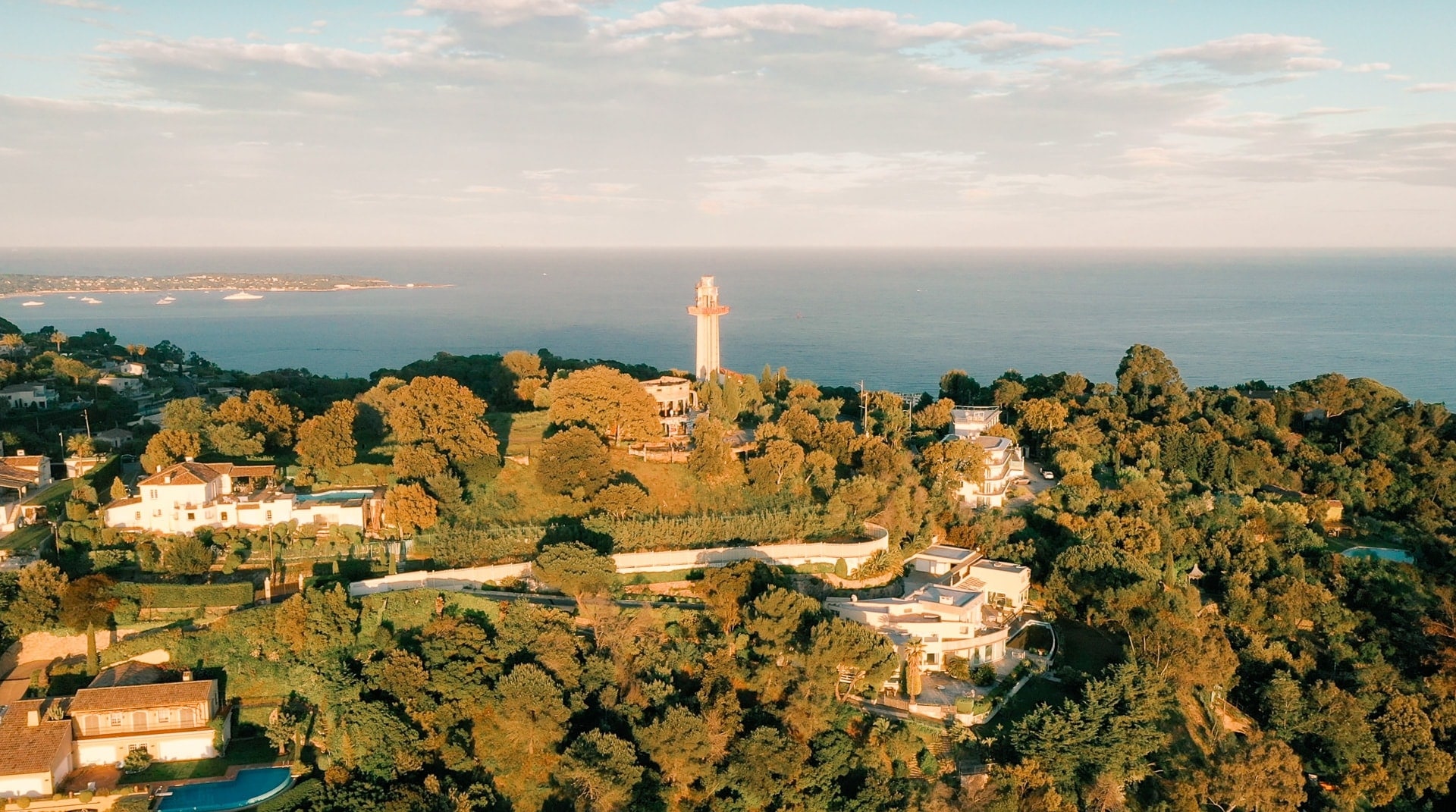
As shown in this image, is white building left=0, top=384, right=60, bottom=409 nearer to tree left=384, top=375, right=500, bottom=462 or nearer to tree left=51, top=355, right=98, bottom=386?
tree left=51, top=355, right=98, bottom=386

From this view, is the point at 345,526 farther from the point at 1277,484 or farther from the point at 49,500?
the point at 1277,484

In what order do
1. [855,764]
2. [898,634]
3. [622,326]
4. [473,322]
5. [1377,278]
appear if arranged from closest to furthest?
[855,764], [898,634], [622,326], [473,322], [1377,278]

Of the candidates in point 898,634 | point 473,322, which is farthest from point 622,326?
point 898,634

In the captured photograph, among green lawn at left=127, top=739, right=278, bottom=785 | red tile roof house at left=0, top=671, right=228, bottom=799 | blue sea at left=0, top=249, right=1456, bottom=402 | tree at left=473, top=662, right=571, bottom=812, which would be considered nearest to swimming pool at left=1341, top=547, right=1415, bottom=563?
tree at left=473, top=662, right=571, bottom=812

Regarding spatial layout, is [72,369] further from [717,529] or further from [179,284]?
[179,284]

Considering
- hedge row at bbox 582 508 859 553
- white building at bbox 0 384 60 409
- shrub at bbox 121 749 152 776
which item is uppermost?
white building at bbox 0 384 60 409

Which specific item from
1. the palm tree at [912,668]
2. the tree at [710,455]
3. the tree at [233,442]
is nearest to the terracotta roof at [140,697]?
the tree at [233,442]

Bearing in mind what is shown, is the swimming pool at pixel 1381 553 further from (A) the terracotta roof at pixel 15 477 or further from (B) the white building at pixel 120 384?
(B) the white building at pixel 120 384
